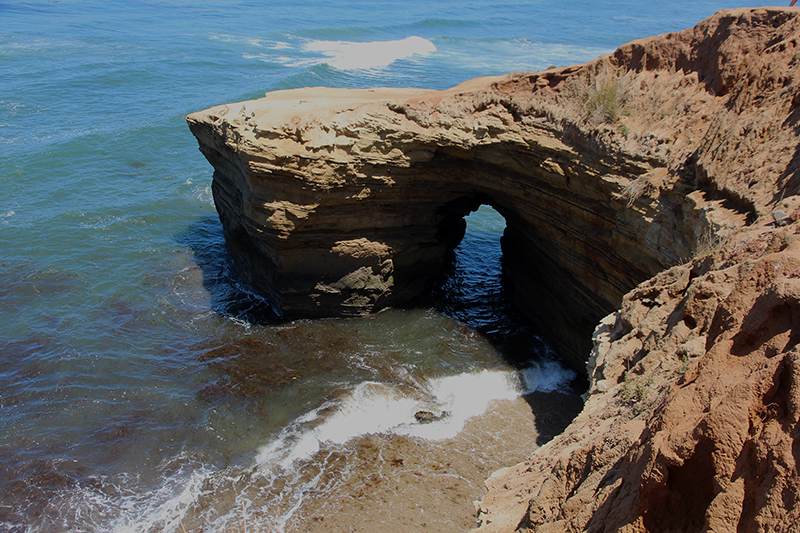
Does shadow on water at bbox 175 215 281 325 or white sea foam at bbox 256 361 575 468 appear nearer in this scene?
white sea foam at bbox 256 361 575 468

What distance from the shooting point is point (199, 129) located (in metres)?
11.8

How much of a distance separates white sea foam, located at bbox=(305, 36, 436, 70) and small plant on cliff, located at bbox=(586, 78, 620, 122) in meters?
25.0

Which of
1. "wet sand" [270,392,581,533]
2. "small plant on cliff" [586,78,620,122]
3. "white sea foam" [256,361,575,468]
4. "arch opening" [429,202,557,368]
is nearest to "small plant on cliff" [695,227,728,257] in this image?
"small plant on cliff" [586,78,620,122]

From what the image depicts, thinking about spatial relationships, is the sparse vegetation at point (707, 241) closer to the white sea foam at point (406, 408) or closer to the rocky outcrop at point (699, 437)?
the rocky outcrop at point (699, 437)

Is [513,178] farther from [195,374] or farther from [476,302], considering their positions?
[195,374]

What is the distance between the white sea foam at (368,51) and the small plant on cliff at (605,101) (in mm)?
25041

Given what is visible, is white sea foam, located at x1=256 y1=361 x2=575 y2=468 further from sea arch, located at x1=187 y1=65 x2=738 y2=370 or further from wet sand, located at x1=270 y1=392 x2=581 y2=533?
sea arch, located at x1=187 y1=65 x2=738 y2=370

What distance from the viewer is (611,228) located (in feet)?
29.9

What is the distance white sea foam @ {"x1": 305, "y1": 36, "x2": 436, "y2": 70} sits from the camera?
111ft

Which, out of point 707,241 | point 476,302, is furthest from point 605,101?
point 476,302

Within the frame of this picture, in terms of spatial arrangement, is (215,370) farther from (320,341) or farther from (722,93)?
(722,93)

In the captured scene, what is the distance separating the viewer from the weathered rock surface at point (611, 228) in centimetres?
275

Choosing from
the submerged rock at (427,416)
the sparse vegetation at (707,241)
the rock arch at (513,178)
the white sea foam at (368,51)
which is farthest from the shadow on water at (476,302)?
the white sea foam at (368,51)

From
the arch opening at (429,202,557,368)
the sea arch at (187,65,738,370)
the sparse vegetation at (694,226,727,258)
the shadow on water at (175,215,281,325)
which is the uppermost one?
the sparse vegetation at (694,226,727,258)
